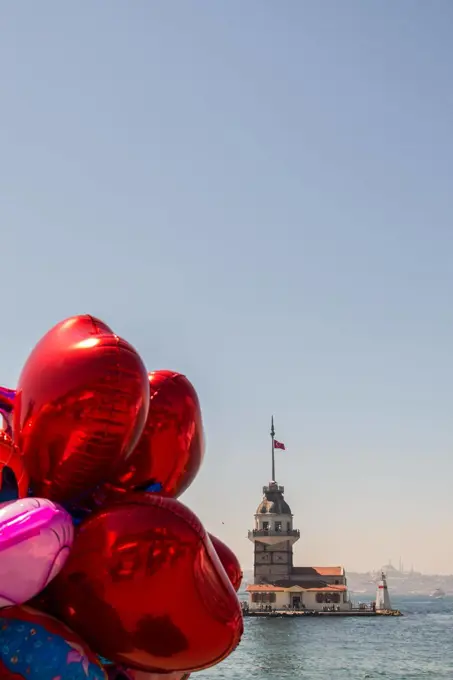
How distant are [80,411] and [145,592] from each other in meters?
1.01

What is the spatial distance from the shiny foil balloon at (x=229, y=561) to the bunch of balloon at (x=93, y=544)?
97cm

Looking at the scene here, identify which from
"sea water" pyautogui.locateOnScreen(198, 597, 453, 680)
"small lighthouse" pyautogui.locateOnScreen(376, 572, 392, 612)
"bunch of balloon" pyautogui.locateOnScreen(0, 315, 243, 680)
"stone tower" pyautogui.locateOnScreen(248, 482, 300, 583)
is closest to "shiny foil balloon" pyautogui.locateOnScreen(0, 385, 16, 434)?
"bunch of balloon" pyautogui.locateOnScreen(0, 315, 243, 680)

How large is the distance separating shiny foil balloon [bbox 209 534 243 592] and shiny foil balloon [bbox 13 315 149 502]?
1.40 metres

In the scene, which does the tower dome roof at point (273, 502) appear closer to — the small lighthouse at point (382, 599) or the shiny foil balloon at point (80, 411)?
the small lighthouse at point (382, 599)

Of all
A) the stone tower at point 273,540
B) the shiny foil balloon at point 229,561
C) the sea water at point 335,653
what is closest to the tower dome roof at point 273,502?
the stone tower at point 273,540

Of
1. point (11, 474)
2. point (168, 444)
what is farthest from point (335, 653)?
point (11, 474)

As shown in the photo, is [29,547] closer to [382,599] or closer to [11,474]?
[11,474]

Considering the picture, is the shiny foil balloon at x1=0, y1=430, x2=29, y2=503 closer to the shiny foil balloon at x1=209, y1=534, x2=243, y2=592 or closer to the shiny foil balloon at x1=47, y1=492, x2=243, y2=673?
the shiny foil balloon at x1=47, y1=492, x2=243, y2=673

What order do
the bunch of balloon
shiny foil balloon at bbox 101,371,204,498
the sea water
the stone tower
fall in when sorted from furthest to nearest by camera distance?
the stone tower → the sea water → shiny foil balloon at bbox 101,371,204,498 → the bunch of balloon

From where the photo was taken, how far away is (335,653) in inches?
1720

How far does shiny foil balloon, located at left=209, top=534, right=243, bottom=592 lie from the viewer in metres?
6.12

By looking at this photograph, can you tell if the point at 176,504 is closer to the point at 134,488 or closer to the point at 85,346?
the point at 134,488

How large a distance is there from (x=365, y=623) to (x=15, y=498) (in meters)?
71.2

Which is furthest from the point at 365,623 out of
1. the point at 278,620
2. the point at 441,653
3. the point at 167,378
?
the point at 167,378
